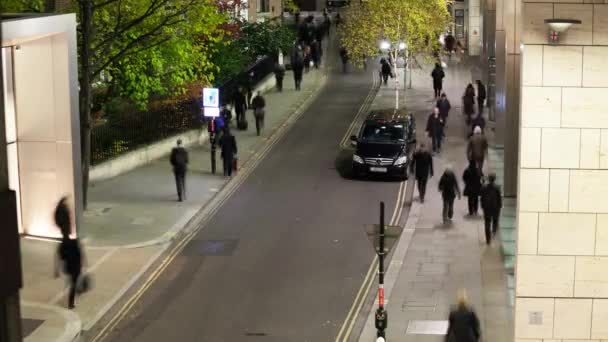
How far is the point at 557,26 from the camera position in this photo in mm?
14516

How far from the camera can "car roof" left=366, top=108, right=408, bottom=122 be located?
31.7 metres

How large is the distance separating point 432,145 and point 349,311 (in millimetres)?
14645

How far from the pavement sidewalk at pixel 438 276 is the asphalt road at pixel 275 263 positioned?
831 mm

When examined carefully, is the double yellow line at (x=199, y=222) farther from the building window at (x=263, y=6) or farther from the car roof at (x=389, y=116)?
the building window at (x=263, y=6)

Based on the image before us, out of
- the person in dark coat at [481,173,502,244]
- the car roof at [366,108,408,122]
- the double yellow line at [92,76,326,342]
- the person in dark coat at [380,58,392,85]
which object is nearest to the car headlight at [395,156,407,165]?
the car roof at [366,108,408,122]

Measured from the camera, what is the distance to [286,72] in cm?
5272

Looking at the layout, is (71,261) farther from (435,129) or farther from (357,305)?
(435,129)

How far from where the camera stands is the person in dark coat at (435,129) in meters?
32.1

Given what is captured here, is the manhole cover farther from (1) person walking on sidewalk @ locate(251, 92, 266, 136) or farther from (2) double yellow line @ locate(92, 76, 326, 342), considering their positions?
(1) person walking on sidewalk @ locate(251, 92, 266, 136)

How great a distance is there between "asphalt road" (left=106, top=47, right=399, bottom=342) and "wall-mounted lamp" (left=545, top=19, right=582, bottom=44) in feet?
20.8

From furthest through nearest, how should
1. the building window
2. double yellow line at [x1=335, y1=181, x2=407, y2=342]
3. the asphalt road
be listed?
the building window, the asphalt road, double yellow line at [x1=335, y1=181, x2=407, y2=342]

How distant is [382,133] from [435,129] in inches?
84.8

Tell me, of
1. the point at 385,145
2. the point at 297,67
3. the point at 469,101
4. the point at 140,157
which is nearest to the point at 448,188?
the point at 385,145

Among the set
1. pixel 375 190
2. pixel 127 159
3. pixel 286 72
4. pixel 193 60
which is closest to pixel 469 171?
pixel 375 190
